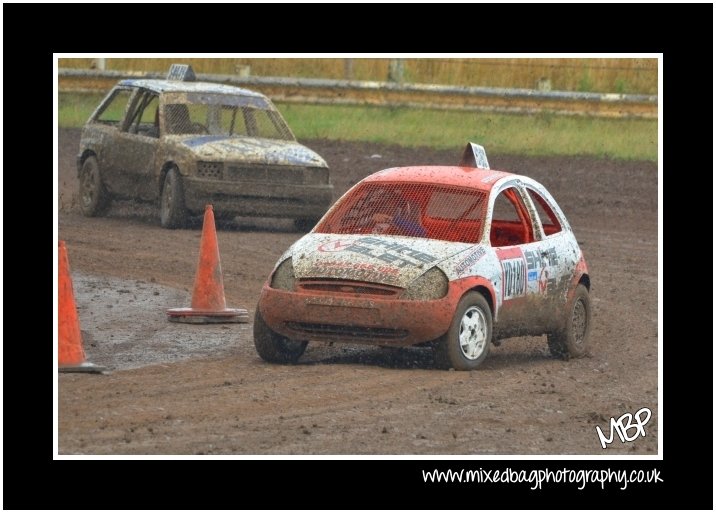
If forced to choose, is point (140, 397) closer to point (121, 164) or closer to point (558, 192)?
point (121, 164)

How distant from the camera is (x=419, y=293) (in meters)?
11.3

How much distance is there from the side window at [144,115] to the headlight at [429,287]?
937 cm

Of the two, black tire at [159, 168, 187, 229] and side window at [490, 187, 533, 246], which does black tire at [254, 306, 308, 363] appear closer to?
side window at [490, 187, 533, 246]

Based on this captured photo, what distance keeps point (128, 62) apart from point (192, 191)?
923 centimetres

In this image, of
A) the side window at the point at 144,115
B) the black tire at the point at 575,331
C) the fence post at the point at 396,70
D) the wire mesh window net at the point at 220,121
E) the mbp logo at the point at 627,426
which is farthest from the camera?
the fence post at the point at 396,70

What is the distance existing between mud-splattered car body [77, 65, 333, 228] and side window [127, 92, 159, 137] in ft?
0.04

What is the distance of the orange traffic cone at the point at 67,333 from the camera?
1098 centimetres

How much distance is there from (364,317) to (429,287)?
48 centimetres

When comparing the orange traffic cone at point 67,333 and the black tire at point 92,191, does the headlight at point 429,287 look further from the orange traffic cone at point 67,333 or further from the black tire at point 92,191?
the black tire at point 92,191

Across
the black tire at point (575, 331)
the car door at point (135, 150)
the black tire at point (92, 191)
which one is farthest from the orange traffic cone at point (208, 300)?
the black tire at point (92, 191)

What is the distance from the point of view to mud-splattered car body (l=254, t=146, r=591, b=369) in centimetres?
1130

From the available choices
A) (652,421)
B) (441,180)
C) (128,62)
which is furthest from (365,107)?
(652,421)

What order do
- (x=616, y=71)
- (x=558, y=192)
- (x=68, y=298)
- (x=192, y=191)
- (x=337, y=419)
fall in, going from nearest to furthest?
(x=337, y=419) < (x=68, y=298) < (x=192, y=191) < (x=558, y=192) < (x=616, y=71)

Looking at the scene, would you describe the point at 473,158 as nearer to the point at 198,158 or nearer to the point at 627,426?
the point at 627,426
